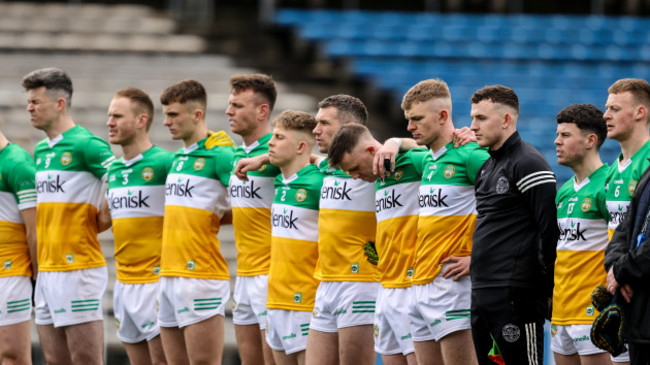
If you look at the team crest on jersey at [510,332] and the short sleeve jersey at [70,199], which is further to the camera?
the short sleeve jersey at [70,199]

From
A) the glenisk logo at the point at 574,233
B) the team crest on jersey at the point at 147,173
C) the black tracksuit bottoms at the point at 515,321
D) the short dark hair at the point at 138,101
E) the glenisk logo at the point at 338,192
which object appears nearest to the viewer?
the black tracksuit bottoms at the point at 515,321

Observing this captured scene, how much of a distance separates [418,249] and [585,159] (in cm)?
143

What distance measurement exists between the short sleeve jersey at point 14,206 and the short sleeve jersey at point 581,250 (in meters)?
4.52

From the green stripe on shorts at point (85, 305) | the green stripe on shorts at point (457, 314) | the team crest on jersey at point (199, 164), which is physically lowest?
the green stripe on shorts at point (85, 305)

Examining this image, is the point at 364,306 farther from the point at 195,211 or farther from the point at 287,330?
the point at 195,211

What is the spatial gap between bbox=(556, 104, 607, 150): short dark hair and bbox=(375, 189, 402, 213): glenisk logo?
133cm

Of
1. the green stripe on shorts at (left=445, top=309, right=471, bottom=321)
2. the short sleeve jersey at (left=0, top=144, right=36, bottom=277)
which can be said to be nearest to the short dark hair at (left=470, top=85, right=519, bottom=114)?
the green stripe on shorts at (left=445, top=309, right=471, bottom=321)

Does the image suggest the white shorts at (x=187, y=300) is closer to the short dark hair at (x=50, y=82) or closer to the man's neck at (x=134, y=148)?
the man's neck at (x=134, y=148)

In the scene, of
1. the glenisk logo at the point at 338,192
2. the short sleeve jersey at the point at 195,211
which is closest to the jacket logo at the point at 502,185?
the glenisk logo at the point at 338,192

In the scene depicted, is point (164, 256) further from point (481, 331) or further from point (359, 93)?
point (359, 93)

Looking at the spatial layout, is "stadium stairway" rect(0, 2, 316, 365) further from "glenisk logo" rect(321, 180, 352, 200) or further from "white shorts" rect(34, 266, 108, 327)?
"glenisk logo" rect(321, 180, 352, 200)

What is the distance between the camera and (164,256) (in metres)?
8.12

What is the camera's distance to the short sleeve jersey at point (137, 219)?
8383 millimetres

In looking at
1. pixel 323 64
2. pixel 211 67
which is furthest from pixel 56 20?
pixel 323 64
